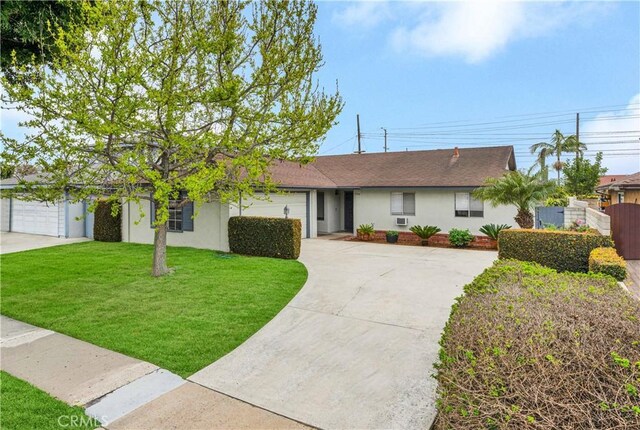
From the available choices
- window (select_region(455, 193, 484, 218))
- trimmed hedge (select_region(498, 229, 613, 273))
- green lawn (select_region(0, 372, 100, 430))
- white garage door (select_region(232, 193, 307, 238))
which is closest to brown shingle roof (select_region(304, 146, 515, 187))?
window (select_region(455, 193, 484, 218))

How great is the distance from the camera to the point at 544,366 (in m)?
2.39

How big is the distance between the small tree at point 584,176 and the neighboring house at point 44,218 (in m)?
35.3

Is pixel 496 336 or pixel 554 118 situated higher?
pixel 554 118

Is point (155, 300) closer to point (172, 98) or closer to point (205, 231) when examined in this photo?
point (172, 98)

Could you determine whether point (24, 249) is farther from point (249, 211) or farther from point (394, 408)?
point (394, 408)

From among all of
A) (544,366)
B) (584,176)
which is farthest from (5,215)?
(584,176)

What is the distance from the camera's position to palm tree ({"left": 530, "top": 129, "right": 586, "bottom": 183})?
119 feet

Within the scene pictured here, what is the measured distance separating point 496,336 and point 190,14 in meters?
8.87

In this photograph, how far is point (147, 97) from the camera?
7.36 meters

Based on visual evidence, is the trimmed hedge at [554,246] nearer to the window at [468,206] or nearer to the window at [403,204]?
the window at [468,206]

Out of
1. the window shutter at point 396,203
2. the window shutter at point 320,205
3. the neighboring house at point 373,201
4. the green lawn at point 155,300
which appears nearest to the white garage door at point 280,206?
the neighboring house at point 373,201

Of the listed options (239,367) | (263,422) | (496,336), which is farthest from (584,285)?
(239,367)

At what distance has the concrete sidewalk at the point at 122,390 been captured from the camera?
12.0ft

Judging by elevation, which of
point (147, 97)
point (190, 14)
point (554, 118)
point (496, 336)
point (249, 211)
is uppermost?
point (554, 118)
